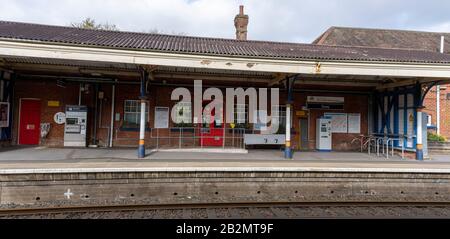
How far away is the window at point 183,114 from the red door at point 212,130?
643 millimetres

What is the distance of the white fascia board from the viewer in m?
7.17

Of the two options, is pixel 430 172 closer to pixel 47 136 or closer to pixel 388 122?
pixel 388 122

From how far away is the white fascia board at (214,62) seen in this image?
23.5ft

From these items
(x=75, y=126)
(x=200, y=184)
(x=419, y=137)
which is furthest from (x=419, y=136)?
(x=75, y=126)

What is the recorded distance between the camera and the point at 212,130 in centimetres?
1145

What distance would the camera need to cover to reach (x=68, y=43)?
726cm

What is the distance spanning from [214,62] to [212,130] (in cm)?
418

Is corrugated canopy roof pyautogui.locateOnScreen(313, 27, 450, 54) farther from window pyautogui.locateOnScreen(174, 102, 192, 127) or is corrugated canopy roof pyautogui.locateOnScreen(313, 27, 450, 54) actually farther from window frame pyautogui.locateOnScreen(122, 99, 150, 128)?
window frame pyautogui.locateOnScreen(122, 99, 150, 128)

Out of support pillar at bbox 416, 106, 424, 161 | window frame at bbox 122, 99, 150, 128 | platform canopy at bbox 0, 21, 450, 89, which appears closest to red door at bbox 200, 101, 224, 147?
window frame at bbox 122, 99, 150, 128

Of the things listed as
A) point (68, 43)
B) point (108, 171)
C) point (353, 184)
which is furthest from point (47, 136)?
point (353, 184)

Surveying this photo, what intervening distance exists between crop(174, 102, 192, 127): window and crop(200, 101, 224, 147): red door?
0.64 metres

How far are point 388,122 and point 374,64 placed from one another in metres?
4.15

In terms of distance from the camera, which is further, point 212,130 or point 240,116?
point 240,116

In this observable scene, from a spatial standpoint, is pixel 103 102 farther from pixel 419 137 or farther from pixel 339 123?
pixel 419 137
